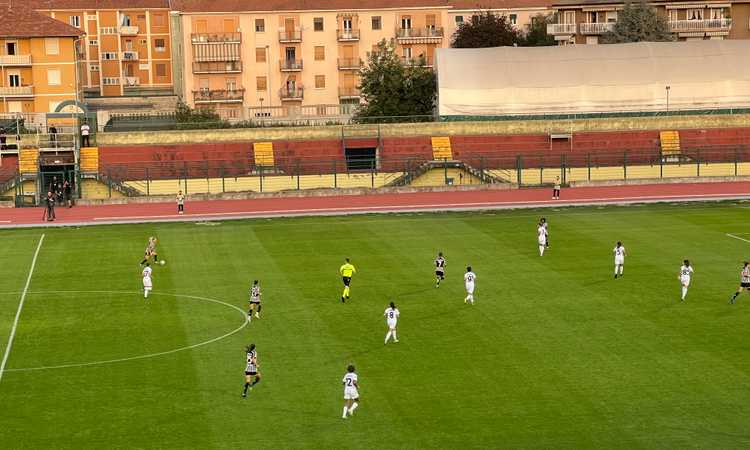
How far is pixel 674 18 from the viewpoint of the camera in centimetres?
12950

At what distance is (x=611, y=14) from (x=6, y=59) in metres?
59.9

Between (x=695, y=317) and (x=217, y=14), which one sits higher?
(x=217, y=14)

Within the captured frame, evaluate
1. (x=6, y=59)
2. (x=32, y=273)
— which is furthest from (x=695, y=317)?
(x=6, y=59)

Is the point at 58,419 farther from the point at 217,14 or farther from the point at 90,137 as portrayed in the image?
the point at 217,14

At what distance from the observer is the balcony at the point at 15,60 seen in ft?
371

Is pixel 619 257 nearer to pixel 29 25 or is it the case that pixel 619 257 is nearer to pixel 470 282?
pixel 470 282

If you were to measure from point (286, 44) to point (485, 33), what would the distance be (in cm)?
1977

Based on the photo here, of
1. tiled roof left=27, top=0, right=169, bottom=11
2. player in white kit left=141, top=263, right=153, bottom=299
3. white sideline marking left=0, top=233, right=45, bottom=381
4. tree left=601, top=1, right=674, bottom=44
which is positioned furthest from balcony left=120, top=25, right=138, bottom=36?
player in white kit left=141, top=263, right=153, bottom=299

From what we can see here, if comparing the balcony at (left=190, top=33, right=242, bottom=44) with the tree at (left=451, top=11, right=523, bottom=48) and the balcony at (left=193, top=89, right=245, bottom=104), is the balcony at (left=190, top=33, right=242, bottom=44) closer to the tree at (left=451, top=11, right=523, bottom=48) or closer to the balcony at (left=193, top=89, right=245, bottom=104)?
the balcony at (left=193, top=89, right=245, bottom=104)

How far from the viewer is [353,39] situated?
414 feet

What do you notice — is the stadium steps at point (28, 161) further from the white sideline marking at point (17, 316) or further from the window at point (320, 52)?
the window at point (320, 52)

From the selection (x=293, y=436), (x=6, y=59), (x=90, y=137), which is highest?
→ (x=6, y=59)

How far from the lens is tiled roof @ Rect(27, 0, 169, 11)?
140 m

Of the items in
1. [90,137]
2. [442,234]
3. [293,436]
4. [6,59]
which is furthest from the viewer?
[6,59]
